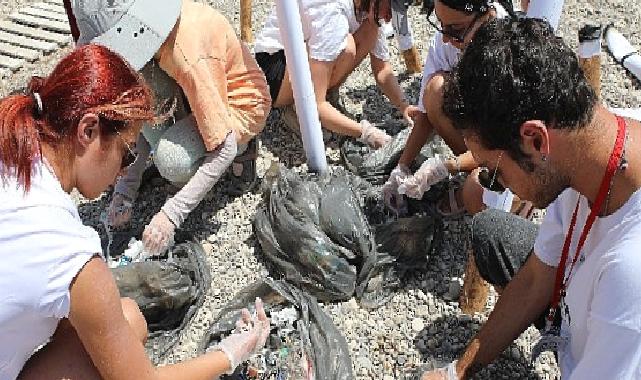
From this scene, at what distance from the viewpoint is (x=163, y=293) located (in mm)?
2266

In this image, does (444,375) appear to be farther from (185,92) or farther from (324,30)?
(324,30)

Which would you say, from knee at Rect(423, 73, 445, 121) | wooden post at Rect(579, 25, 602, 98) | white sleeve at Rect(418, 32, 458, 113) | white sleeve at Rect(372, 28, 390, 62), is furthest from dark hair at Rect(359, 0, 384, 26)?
wooden post at Rect(579, 25, 602, 98)

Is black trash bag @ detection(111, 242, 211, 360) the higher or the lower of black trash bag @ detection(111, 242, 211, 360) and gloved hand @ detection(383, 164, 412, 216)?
the lower

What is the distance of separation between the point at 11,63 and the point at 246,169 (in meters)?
1.59

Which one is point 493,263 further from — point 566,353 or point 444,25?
point 444,25

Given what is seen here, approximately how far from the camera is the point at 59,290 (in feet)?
4.46

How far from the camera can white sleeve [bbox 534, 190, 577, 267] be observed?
64.6 inches

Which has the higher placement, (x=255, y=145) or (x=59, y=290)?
(x=59, y=290)

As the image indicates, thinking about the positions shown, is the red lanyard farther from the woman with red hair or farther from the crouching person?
the crouching person

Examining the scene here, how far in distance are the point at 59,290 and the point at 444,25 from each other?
57.6 inches

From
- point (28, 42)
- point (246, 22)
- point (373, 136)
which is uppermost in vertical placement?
point (246, 22)

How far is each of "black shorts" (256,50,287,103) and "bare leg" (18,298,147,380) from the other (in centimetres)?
150

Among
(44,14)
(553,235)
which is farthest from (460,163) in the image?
(44,14)

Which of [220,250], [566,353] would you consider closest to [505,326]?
[566,353]
